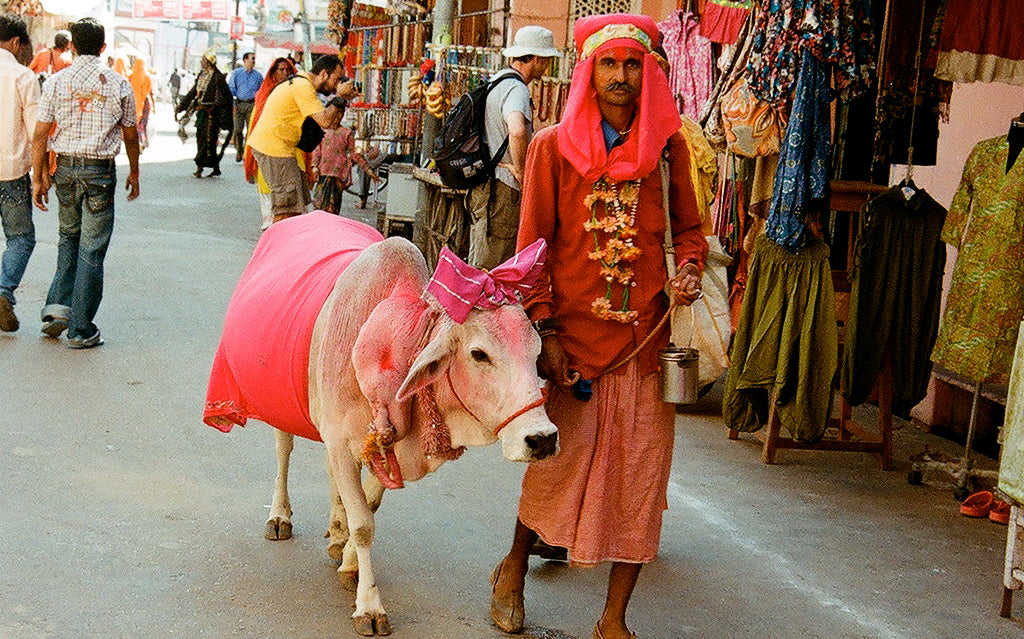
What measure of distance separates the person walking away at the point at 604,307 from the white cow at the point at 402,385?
0.33 metres

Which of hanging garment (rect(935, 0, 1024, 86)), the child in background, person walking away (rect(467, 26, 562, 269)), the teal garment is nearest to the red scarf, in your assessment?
the teal garment

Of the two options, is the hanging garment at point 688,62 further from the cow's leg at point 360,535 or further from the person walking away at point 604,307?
the cow's leg at point 360,535

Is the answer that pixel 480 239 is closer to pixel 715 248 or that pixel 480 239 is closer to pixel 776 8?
pixel 776 8

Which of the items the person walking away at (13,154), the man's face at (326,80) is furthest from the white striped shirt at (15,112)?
the man's face at (326,80)

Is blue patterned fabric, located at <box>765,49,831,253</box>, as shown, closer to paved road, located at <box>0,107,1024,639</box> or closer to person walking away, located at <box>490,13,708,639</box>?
paved road, located at <box>0,107,1024,639</box>

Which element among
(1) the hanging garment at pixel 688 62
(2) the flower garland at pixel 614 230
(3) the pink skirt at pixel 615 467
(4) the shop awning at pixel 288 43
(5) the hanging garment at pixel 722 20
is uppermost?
(4) the shop awning at pixel 288 43

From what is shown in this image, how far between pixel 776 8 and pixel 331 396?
325 centimetres

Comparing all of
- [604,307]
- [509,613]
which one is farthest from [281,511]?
[604,307]

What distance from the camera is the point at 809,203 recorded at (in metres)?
6.19

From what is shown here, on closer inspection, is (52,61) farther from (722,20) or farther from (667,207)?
(667,207)

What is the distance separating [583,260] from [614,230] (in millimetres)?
148

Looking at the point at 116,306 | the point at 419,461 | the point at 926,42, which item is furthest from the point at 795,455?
the point at 116,306

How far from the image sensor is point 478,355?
3732mm

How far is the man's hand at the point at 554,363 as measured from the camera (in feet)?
13.2
